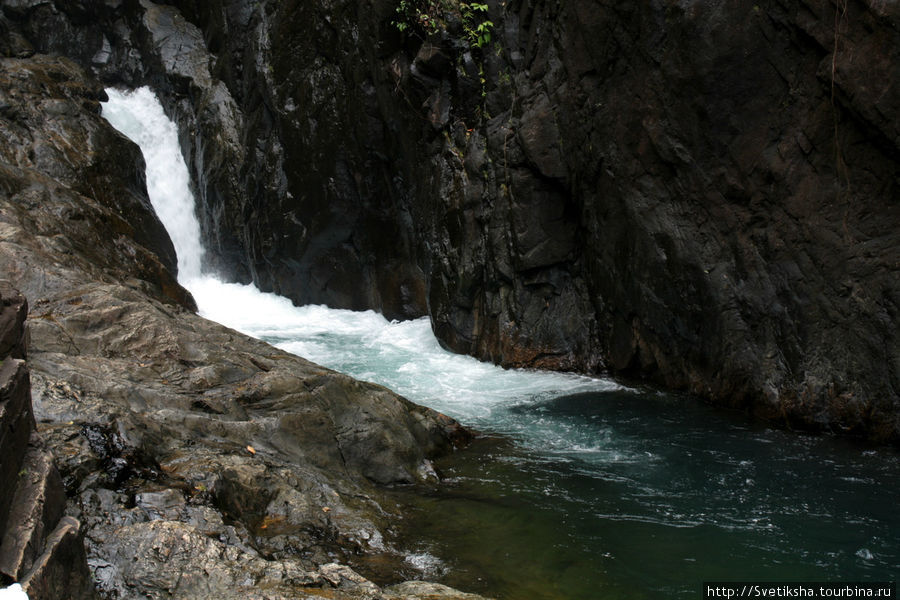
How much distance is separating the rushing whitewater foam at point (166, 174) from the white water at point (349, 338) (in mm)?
26

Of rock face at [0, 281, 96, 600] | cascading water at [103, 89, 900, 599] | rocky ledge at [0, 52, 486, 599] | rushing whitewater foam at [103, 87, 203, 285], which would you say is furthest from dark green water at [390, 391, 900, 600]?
rushing whitewater foam at [103, 87, 203, 285]

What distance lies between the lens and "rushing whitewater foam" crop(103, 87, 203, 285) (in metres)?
17.5

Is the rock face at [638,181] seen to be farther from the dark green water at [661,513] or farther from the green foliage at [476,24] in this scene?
the dark green water at [661,513]

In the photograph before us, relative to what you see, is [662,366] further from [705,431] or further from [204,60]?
[204,60]

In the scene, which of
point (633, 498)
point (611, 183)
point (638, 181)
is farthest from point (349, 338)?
point (633, 498)

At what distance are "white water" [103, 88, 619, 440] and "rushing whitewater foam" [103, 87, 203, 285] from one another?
3 centimetres

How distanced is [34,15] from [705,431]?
20139mm

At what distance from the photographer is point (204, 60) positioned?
18.1 metres

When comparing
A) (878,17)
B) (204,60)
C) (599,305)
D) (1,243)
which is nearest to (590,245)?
(599,305)

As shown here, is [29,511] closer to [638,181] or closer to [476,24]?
[638,181]

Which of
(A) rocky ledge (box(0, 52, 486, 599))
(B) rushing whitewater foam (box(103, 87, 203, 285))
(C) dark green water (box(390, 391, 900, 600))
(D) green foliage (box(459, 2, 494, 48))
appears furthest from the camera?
(B) rushing whitewater foam (box(103, 87, 203, 285))

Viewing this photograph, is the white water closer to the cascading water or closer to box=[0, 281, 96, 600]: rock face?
the cascading water

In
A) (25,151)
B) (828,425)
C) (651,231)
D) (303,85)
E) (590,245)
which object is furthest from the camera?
(303,85)

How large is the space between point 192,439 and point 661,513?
11.4 feet
